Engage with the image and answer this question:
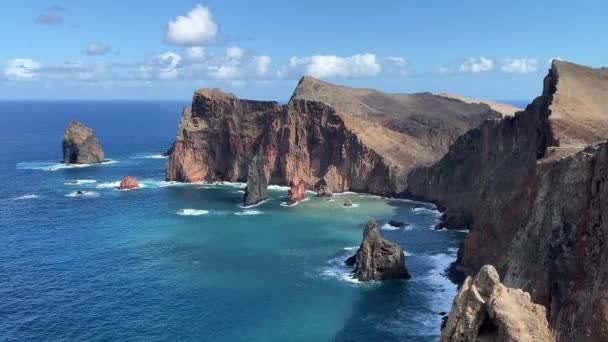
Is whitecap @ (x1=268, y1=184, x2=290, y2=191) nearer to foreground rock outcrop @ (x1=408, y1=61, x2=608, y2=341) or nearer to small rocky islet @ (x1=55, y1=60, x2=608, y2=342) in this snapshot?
small rocky islet @ (x1=55, y1=60, x2=608, y2=342)

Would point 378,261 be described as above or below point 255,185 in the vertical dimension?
below

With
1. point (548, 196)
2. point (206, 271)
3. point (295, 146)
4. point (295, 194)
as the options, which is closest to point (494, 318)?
point (548, 196)

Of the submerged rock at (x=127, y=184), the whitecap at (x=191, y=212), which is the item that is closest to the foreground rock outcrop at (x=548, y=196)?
the whitecap at (x=191, y=212)

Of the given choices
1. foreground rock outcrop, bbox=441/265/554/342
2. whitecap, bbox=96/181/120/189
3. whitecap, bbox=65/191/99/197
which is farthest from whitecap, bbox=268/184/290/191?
foreground rock outcrop, bbox=441/265/554/342

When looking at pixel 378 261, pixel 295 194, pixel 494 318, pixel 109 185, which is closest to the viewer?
pixel 494 318

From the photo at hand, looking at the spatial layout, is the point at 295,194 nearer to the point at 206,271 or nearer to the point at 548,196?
the point at 206,271

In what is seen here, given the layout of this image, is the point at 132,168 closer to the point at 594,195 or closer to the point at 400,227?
the point at 400,227
